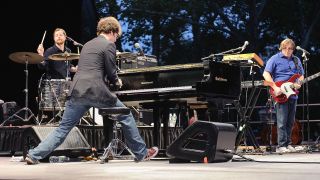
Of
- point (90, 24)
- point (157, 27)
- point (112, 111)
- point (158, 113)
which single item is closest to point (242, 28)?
point (157, 27)

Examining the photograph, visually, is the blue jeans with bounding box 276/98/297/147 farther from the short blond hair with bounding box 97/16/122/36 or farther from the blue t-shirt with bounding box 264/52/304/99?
the short blond hair with bounding box 97/16/122/36

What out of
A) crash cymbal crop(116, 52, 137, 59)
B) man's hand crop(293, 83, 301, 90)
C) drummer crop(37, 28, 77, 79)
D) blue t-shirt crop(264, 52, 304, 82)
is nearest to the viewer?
crash cymbal crop(116, 52, 137, 59)

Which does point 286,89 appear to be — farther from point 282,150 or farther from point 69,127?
point 69,127

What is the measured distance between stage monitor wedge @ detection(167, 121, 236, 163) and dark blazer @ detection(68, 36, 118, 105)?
2.82ft

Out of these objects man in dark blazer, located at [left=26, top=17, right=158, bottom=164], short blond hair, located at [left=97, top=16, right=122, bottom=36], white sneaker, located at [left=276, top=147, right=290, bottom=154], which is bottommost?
white sneaker, located at [left=276, top=147, right=290, bottom=154]

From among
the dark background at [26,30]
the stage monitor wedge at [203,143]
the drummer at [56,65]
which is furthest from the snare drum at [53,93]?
the stage monitor wedge at [203,143]

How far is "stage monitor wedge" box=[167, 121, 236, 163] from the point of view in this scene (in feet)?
20.0

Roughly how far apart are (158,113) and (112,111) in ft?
4.62

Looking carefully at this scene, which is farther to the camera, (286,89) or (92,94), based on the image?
(286,89)

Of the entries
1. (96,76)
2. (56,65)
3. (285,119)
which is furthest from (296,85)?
(56,65)

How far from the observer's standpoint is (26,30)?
1205 centimetres

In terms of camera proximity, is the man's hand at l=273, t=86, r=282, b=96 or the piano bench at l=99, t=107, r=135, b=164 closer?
the piano bench at l=99, t=107, r=135, b=164

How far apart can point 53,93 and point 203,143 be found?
11.8 feet

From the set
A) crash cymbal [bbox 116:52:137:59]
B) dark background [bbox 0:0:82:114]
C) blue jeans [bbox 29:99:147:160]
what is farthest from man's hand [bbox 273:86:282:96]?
dark background [bbox 0:0:82:114]
